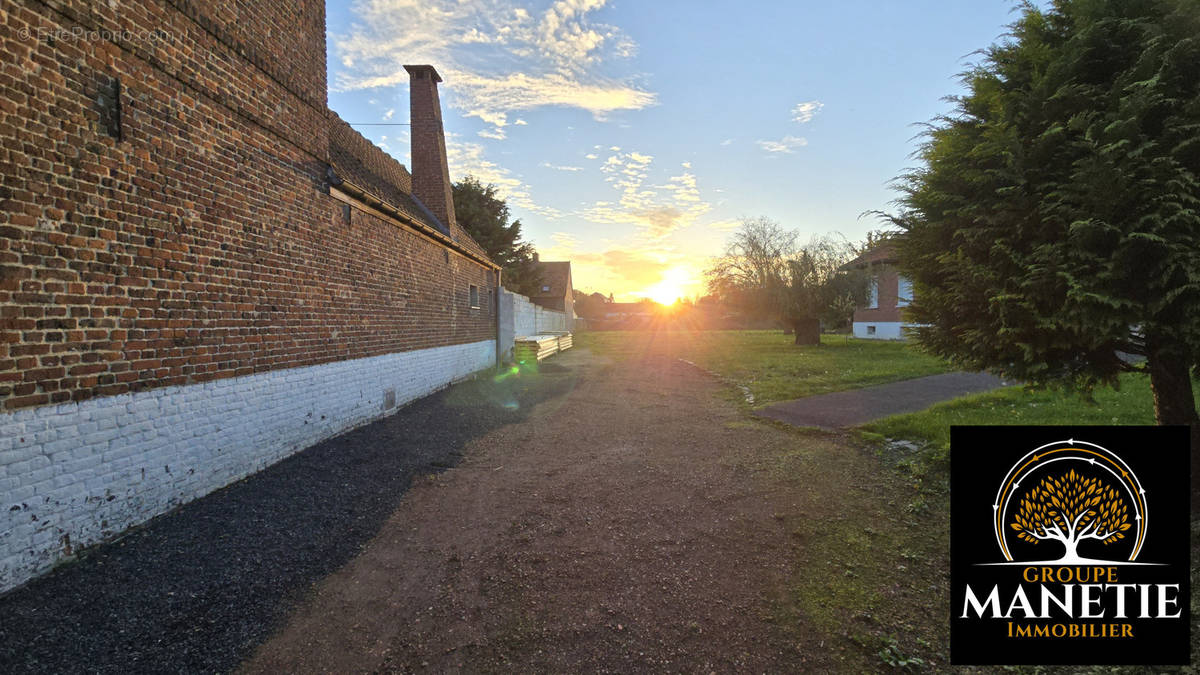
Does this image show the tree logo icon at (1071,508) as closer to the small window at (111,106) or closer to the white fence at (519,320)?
the small window at (111,106)

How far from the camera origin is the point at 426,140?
1449 centimetres

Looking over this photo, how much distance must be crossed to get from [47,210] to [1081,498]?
7.13m

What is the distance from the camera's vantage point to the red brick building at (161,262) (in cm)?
333

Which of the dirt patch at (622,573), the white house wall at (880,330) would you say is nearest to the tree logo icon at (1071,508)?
the dirt patch at (622,573)

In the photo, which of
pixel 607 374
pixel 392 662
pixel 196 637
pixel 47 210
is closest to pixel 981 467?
pixel 392 662

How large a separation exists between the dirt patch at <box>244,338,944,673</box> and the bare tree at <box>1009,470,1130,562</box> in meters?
0.76

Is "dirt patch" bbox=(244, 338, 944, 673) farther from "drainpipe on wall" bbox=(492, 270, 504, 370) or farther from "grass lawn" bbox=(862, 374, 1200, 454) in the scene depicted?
"drainpipe on wall" bbox=(492, 270, 504, 370)

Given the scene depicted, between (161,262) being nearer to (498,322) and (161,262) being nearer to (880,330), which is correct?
(498,322)

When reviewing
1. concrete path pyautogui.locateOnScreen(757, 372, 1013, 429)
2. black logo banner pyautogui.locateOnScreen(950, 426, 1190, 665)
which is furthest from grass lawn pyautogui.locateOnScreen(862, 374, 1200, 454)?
black logo banner pyautogui.locateOnScreen(950, 426, 1190, 665)

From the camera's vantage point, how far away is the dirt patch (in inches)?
98.2

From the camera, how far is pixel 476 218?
27672 mm

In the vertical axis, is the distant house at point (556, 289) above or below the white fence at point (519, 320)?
above

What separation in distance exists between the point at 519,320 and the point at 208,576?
18256 mm

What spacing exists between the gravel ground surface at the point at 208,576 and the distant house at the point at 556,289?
39.6m
